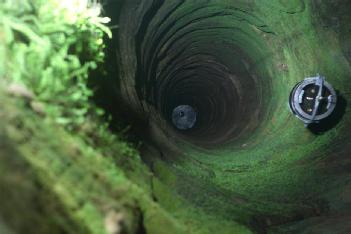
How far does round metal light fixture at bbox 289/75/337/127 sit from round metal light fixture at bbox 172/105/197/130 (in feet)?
16.2

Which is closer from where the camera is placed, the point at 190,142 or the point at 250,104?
the point at 190,142

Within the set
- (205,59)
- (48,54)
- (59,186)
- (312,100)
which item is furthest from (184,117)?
(59,186)

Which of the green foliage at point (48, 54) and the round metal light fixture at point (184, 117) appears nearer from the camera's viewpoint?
the green foliage at point (48, 54)

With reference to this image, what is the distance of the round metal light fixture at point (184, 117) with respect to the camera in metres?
10.1

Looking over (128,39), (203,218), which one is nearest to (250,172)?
(203,218)

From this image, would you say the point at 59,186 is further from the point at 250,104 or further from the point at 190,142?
the point at 250,104

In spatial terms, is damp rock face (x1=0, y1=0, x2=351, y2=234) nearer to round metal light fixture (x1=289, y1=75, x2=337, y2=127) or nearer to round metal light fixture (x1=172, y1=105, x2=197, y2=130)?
round metal light fixture (x1=289, y1=75, x2=337, y2=127)

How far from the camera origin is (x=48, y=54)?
267cm

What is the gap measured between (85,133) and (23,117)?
53 cm

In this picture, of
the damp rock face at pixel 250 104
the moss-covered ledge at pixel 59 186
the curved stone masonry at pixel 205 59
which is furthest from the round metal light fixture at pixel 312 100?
the moss-covered ledge at pixel 59 186

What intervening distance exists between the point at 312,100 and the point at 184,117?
538cm

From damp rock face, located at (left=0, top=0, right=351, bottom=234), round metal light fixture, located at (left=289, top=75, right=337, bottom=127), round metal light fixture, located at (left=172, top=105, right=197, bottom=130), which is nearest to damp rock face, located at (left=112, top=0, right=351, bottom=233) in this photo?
damp rock face, located at (left=0, top=0, right=351, bottom=234)

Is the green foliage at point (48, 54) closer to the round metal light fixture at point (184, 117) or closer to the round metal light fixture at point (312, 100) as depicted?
the round metal light fixture at point (312, 100)

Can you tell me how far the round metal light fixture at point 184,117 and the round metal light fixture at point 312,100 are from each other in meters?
4.95
